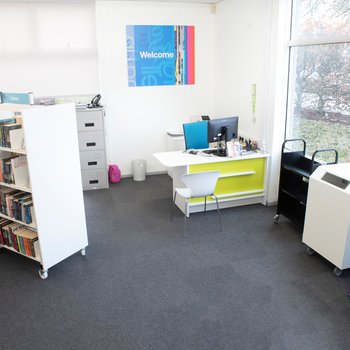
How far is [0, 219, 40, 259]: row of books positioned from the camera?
11.6ft

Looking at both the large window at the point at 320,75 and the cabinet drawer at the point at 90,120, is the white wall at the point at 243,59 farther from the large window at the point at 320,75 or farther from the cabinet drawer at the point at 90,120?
the cabinet drawer at the point at 90,120

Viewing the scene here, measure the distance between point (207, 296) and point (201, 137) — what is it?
8.34 feet

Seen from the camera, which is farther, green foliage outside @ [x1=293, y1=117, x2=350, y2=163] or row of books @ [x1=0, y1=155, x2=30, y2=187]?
green foliage outside @ [x1=293, y1=117, x2=350, y2=163]

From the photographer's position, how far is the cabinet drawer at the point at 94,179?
584 centimetres

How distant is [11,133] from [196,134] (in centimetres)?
258

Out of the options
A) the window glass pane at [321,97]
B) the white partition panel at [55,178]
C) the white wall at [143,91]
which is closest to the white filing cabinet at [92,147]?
the white wall at [143,91]

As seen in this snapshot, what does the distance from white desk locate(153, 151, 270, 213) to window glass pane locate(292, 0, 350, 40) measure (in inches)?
Result: 62.1

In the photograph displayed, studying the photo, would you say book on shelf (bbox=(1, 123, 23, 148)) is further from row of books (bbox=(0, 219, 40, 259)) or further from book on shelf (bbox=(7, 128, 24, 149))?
row of books (bbox=(0, 219, 40, 259))

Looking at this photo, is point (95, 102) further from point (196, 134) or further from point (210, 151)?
point (210, 151)

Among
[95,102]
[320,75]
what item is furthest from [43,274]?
[320,75]

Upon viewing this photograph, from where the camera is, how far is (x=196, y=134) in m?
5.14

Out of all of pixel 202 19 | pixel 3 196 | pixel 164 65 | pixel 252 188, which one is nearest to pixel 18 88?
pixel 164 65

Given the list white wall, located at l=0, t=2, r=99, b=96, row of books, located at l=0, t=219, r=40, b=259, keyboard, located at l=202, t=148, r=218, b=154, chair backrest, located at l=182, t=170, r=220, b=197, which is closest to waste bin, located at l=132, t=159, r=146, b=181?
white wall, located at l=0, t=2, r=99, b=96

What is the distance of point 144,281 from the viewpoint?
343 centimetres
